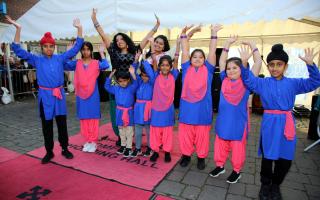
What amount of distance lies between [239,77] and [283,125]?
73 centimetres

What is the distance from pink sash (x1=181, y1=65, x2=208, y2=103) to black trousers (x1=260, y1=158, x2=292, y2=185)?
110 cm

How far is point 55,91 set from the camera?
3.41 meters

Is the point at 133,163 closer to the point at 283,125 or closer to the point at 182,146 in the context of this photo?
the point at 182,146

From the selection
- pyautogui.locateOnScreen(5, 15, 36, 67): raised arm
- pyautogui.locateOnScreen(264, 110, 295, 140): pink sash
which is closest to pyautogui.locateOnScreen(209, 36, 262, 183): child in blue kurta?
pyautogui.locateOnScreen(264, 110, 295, 140): pink sash

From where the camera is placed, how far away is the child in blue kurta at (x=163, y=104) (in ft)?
11.0

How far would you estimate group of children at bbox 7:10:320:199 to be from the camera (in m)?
2.53

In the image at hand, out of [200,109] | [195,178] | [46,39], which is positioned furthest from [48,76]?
[195,178]

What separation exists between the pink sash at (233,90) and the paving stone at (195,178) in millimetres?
1084

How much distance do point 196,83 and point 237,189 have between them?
141cm

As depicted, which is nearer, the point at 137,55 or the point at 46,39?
the point at 46,39

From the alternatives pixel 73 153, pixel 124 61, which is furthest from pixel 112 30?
pixel 73 153

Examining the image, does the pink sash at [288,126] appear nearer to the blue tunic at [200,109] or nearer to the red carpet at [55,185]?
the blue tunic at [200,109]

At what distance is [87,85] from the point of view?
12.1 feet

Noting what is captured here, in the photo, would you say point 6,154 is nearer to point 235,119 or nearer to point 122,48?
point 122,48
